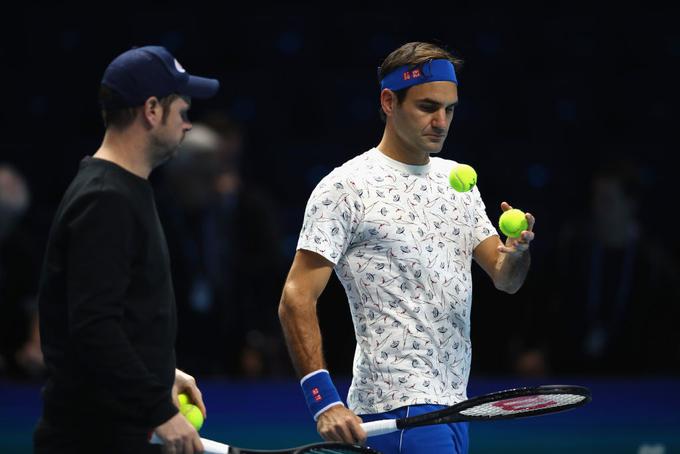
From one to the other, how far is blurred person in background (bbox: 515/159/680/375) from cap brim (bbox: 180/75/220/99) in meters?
4.59

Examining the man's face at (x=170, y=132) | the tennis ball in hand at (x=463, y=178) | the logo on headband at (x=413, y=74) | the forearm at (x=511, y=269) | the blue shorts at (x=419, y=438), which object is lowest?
the blue shorts at (x=419, y=438)

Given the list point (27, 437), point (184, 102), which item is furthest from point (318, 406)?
point (27, 437)

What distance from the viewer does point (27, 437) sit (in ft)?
23.2

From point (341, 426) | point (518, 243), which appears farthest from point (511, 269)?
point (341, 426)

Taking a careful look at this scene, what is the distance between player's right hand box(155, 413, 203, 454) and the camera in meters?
3.32

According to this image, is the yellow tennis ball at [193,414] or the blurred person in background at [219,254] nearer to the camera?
the yellow tennis ball at [193,414]

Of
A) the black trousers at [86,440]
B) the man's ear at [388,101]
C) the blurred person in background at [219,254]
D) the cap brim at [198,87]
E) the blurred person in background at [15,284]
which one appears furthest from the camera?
the blurred person in background at [15,284]

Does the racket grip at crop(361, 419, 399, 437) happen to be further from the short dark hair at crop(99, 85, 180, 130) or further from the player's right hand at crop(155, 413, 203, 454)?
the short dark hair at crop(99, 85, 180, 130)

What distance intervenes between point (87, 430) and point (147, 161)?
74 centimetres

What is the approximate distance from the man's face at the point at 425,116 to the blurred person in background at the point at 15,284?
4.11 meters

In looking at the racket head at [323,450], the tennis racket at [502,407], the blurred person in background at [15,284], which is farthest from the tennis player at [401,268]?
the blurred person in background at [15,284]

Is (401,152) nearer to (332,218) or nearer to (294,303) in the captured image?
(332,218)

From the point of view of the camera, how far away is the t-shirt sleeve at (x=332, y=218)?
13.8ft

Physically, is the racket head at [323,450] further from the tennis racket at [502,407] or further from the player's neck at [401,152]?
the player's neck at [401,152]
